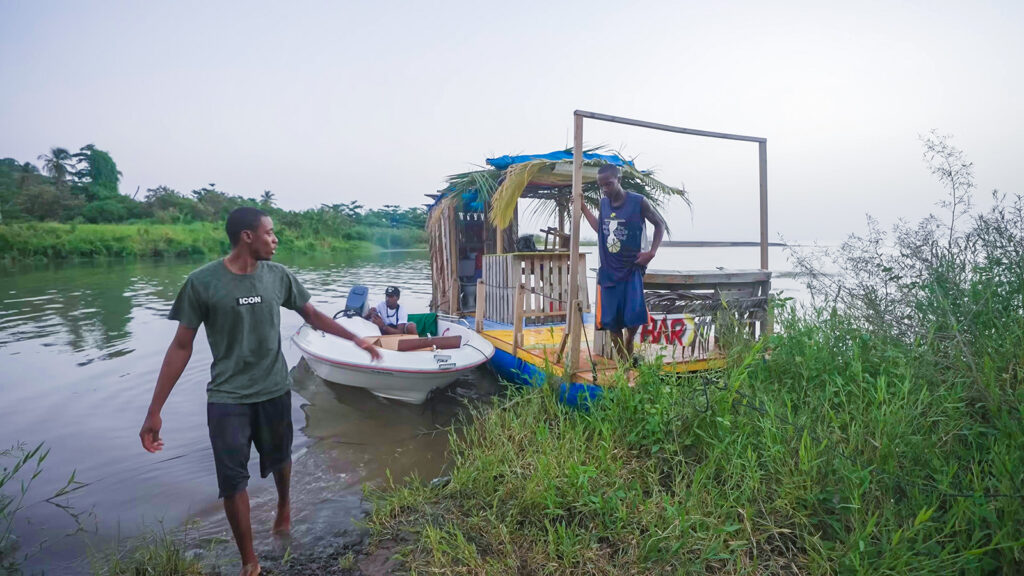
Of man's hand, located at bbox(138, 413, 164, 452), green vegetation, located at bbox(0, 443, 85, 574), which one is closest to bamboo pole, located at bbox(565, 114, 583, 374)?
man's hand, located at bbox(138, 413, 164, 452)

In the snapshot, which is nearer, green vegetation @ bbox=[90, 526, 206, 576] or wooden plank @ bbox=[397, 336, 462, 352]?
green vegetation @ bbox=[90, 526, 206, 576]

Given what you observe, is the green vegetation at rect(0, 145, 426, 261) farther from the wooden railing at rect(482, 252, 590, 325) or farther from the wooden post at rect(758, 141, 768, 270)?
the wooden post at rect(758, 141, 768, 270)

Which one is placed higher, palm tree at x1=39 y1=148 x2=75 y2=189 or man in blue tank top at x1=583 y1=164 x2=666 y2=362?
palm tree at x1=39 y1=148 x2=75 y2=189

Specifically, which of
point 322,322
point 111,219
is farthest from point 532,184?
point 111,219

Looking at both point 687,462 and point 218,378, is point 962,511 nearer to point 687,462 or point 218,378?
point 687,462

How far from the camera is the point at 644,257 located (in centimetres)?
429

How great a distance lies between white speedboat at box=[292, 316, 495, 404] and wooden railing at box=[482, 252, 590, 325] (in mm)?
1202

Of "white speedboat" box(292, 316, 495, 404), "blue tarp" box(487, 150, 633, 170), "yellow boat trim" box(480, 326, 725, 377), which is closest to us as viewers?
"yellow boat trim" box(480, 326, 725, 377)

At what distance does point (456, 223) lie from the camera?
9648mm

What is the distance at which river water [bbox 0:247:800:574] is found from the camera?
3869 mm

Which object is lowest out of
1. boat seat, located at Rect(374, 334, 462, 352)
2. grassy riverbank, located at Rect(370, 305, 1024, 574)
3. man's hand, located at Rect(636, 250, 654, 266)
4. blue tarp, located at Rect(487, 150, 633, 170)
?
grassy riverbank, located at Rect(370, 305, 1024, 574)

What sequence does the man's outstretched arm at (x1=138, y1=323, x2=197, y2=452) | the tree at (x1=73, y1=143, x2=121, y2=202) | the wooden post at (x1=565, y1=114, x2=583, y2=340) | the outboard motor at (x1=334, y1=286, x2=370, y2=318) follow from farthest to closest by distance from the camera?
the tree at (x1=73, y1=143, x2=121, y2=202) < the outboard motor at (x1=334, y1=286, x2=370, y2=318) < the wooden post at (x1=565, y1=114, x2=583, y2=340) < the man's outstretched arm at (x1=138, y1=323, x2=197, y2=452)

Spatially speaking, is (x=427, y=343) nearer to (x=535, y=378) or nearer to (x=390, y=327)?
(x=390, y=327)

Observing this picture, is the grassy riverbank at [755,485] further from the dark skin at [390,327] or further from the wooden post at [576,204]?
the dark skin at [390,327]
